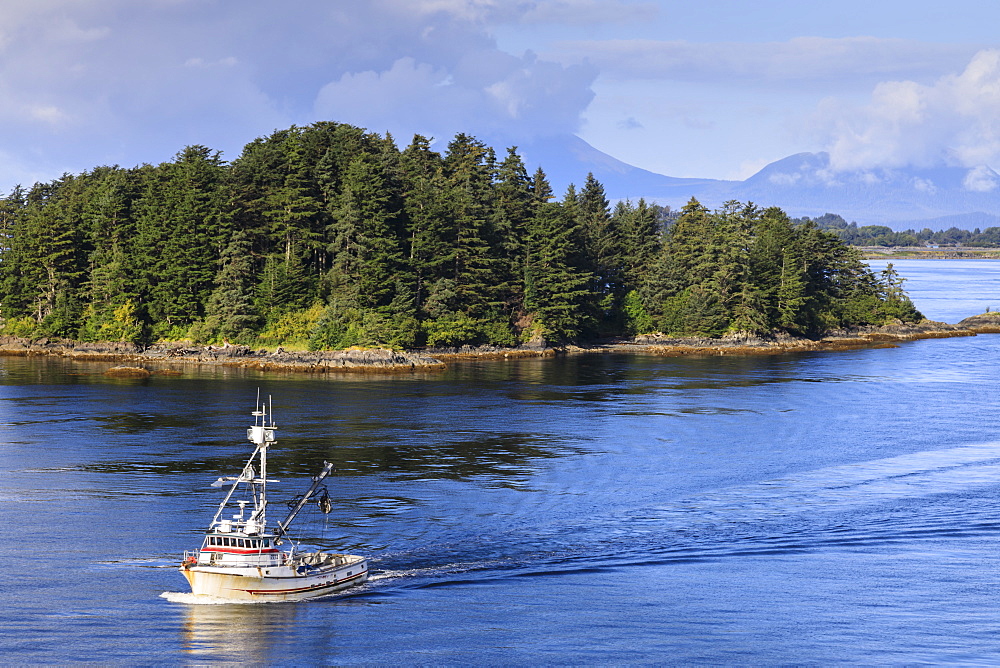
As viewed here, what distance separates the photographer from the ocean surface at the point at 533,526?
37906mm

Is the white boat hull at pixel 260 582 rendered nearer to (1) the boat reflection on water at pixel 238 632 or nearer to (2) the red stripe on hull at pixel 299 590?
(2) the red stripe on hull at pixel 299 590

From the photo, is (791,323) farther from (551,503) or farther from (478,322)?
(551,503)

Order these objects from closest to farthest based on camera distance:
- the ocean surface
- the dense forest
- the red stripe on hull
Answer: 1. the ocean surface
2. the red stripe on hull
3. the dense forest

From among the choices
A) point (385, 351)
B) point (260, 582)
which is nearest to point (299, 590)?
point (260, 582)

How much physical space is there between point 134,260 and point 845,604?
111576mm

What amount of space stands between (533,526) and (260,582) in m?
15.8

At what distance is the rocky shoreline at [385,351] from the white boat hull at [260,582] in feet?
240

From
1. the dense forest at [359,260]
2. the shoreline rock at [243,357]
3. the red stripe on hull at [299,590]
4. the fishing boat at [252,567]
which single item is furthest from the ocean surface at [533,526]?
the dense forest at [359,260]

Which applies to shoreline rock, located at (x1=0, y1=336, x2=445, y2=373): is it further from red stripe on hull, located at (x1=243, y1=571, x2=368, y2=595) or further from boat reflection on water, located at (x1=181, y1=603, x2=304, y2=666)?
boat reflection on water, located at (x1=181, y1=603, x2=304, y2=666)

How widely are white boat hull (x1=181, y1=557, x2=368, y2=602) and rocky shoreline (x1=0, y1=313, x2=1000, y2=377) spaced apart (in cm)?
7321

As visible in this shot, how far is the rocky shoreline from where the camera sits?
117 m

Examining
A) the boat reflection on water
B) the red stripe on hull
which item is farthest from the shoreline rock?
the boat reflection on water

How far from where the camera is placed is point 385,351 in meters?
118

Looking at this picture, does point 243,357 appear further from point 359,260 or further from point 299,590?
point 299,590
